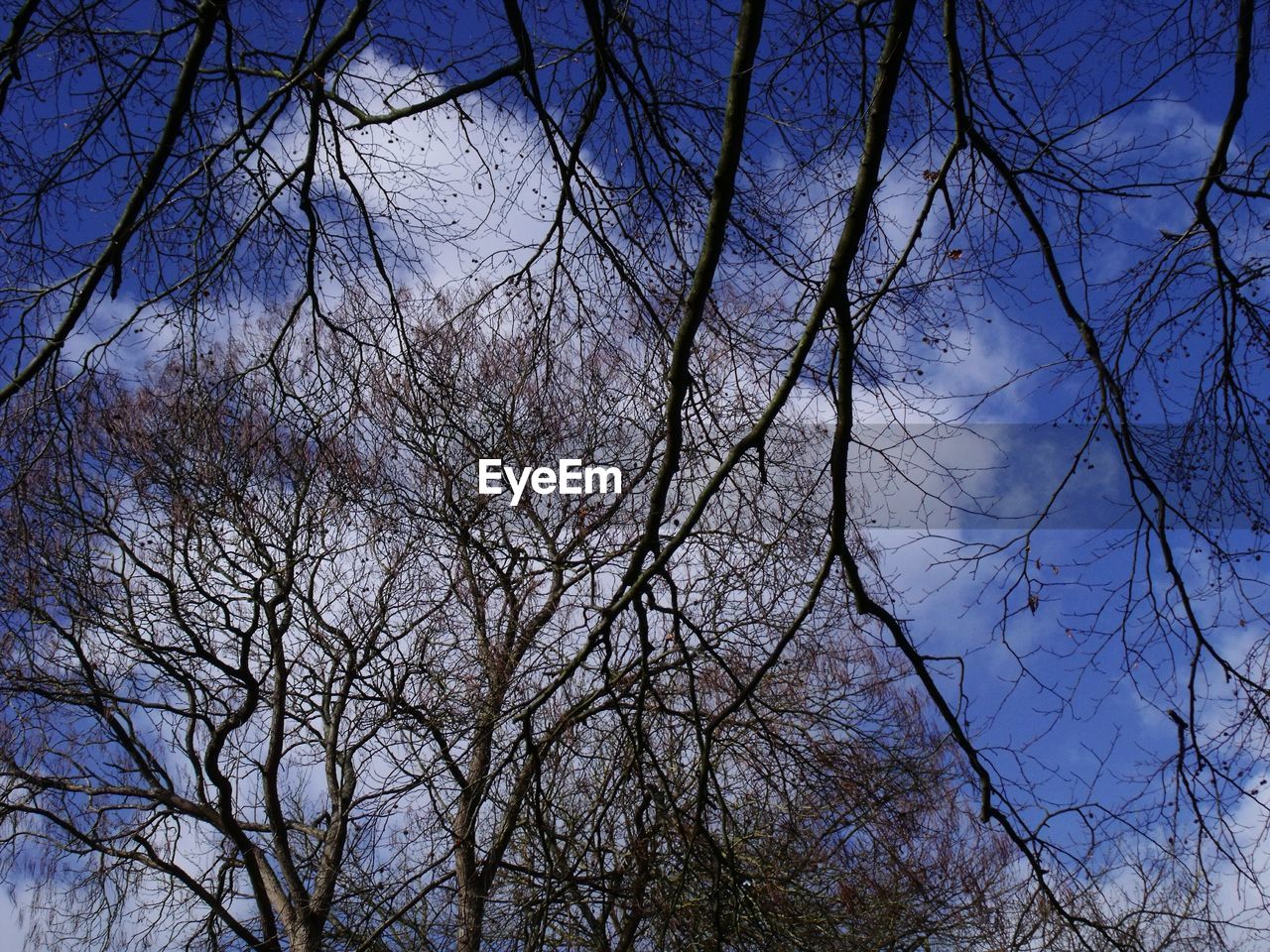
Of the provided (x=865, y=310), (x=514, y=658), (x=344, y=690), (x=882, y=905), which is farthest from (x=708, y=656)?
(x=344, y=690)

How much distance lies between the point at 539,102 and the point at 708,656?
1575 mm

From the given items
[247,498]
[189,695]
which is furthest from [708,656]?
[189,695]

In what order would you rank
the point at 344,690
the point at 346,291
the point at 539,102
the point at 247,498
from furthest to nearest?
the point at 247,498 < the point at 344,690 < the point at 346,291 < the point at 539,102

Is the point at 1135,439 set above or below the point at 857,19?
below

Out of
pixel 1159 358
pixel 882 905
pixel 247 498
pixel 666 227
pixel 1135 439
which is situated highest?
pixel 247 498

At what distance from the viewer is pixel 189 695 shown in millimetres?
6895

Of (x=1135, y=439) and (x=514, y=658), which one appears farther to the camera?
(x=514, y=658)

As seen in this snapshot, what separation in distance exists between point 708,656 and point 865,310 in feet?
3.06

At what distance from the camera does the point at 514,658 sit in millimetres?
4723

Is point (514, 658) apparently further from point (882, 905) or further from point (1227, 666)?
point (1227, 666)

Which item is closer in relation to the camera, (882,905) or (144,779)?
(882,905)

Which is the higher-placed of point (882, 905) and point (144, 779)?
point (144, 779)

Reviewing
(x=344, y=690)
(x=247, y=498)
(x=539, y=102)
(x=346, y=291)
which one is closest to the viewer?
(x=539, y=102)

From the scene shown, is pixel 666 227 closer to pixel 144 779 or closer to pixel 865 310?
pixel 865 310
